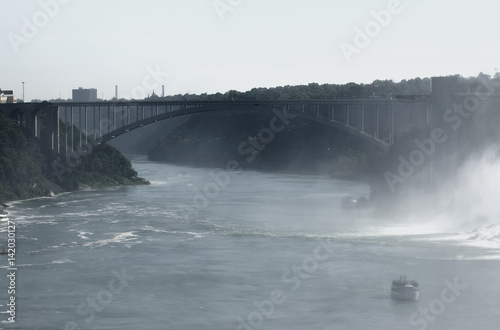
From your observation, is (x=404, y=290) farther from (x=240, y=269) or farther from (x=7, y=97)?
(x=7, y=97)

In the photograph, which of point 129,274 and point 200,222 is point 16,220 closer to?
point 200,222

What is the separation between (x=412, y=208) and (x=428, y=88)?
3888 cm

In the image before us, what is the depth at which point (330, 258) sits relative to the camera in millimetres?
35188

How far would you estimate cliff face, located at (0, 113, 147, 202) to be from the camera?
177 feet

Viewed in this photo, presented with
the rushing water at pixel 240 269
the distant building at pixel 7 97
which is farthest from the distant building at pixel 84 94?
the rushing water at pixel 240 269

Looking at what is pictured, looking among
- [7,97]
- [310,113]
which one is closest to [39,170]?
[7,97]

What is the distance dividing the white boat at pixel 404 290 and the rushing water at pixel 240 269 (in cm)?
32

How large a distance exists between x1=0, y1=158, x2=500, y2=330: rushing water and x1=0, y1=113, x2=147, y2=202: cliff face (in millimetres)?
3337

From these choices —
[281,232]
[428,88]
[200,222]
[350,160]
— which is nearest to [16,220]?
[200,222]

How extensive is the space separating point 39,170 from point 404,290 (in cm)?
3230

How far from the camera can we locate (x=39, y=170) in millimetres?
57406

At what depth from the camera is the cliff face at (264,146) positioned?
75.6m

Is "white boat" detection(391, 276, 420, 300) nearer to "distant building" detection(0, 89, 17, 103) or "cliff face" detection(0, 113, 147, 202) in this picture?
"cliff face" detection(0, 113, 147, 202)

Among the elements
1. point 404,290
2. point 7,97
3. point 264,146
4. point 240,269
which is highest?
point 7,97
